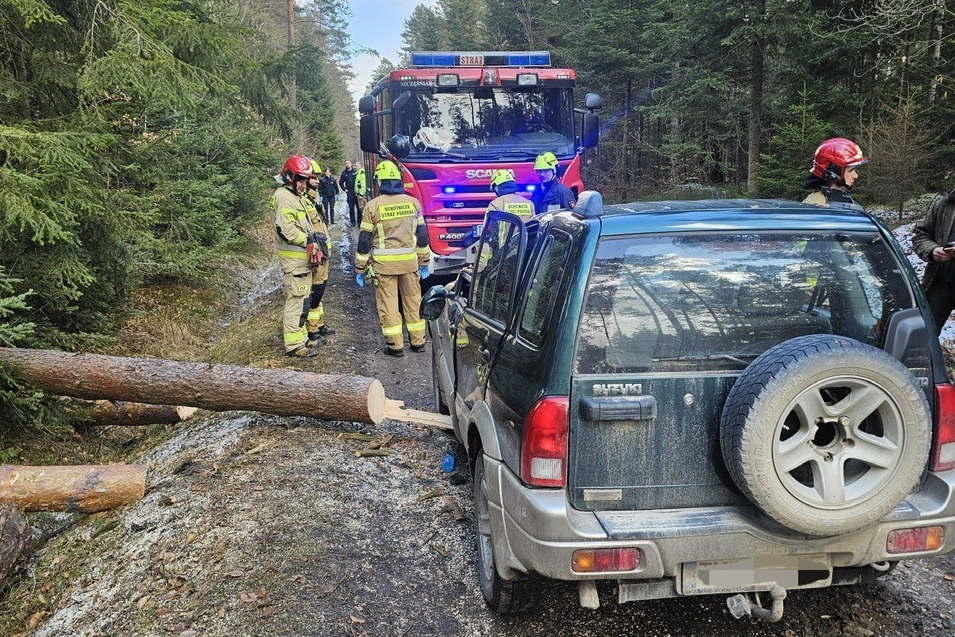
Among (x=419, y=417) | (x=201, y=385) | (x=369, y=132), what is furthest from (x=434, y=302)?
(x=369, y=132)

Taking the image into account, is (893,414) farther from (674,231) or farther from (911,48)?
(911,48)

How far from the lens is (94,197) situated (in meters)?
5.71

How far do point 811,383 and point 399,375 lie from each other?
18.1 ft

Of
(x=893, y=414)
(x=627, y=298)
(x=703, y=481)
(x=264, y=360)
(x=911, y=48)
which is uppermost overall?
(x=911, y=48)

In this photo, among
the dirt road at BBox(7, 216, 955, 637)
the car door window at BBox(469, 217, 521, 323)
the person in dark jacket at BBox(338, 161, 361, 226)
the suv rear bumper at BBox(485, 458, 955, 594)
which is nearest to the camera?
the suv rear bumper at BBox(485, 458, 955, 594)

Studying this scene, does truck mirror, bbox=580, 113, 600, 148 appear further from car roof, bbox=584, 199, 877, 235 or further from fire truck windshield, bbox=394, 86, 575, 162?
car roof, bbox=584, 199, 877, 235

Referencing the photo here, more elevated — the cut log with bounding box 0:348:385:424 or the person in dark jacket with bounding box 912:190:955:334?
the person in dark jacket with bounding box 912:190:955:334

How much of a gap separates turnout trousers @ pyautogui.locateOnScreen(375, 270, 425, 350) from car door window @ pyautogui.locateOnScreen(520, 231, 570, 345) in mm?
4680

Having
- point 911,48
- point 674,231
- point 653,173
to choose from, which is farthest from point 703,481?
point 653,173

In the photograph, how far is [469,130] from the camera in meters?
9.62

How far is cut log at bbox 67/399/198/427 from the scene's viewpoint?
6.27 m

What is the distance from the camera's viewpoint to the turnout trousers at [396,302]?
297 inches

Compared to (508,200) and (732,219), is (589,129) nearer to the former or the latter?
(508,200)

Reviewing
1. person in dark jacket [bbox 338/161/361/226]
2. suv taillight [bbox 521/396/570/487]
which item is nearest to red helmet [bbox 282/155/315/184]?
suv taillight [bbox 521/396/570/487]
